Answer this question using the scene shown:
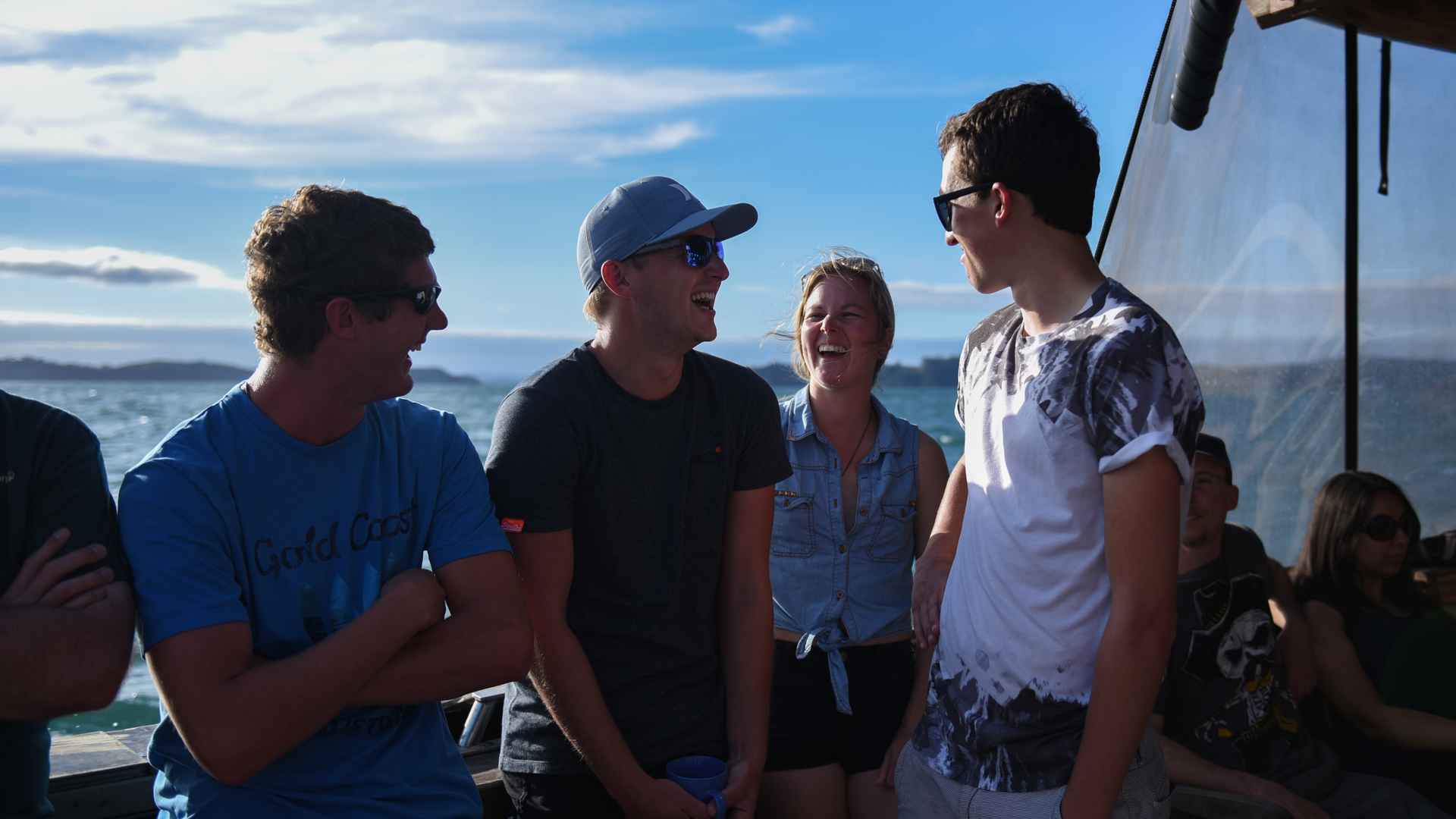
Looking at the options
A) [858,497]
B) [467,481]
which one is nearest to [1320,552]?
[858,497]

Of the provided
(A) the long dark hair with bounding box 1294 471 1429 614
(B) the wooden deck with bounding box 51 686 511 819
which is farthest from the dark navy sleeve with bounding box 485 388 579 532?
(A) the long dark hair with bounding box 1294 471 1429 614

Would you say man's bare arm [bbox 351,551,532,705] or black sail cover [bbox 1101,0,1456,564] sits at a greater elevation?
black sail cover [bbox 1101,0,1456,564]

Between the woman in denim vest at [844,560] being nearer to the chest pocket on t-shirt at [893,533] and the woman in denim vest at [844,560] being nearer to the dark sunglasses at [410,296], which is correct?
the chest pocket on t-shirt at [893,533]

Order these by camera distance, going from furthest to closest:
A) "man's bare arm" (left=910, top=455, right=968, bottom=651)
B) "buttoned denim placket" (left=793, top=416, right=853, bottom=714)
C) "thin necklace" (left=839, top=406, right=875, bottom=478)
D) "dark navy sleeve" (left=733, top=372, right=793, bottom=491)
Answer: "thin necklace" (left=839, top=406, right=875, bottom=478) → "buttoned denim placket" (left=793, top=416, right=853, bottom=714) → "dark navy sleeve" (left=733, top=372, right=793, bottom=491) → "man's bare arm" (left=910, top=455, right=968, bottom=651)

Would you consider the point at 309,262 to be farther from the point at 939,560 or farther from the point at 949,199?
the point at 939,560

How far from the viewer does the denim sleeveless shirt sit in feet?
10.6

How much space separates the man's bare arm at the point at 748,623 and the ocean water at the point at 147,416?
19.6ft

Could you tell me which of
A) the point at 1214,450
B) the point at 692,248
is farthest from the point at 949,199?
the point at 1214,450

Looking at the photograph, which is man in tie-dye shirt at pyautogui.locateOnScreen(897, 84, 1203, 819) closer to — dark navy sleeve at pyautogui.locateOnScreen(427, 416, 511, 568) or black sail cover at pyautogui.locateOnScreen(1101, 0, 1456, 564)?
dark navy sleeve at pyautogui.locateOnScreen(427, 416, 511, 568)

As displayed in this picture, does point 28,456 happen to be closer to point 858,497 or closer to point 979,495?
point 979,495

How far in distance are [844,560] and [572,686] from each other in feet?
3.52

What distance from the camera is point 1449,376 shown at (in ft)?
15.8

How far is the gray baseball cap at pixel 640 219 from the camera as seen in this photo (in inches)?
103

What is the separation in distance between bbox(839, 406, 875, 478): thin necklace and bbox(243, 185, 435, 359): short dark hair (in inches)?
61.3
